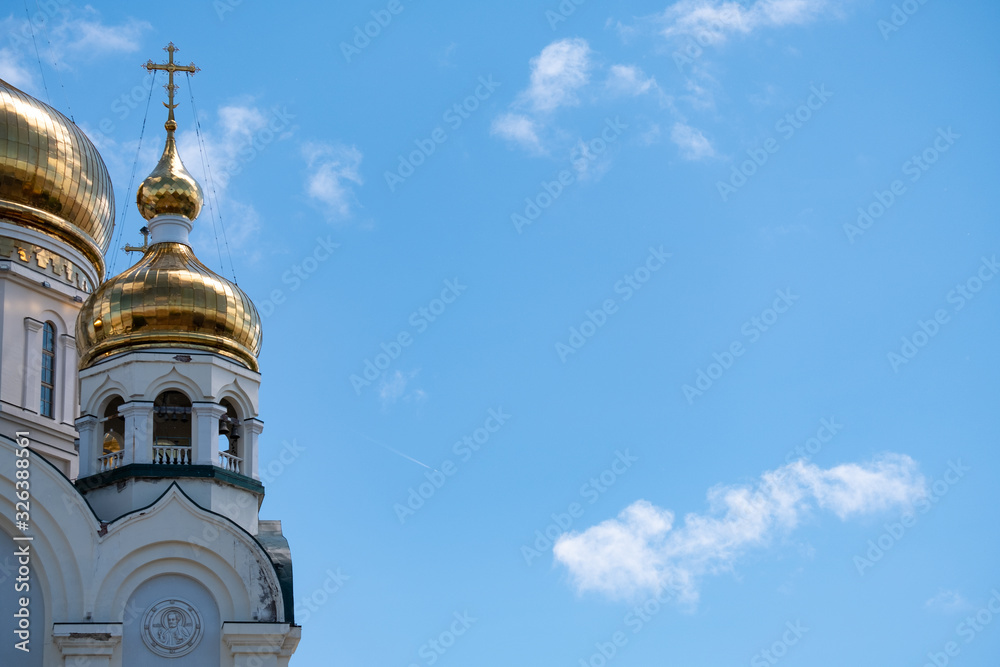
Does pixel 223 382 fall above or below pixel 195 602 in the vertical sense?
above

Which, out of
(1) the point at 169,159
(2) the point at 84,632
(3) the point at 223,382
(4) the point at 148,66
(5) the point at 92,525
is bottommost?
(2) the point at 84,632

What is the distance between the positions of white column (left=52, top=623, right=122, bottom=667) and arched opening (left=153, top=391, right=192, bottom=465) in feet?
7.19

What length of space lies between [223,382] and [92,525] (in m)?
2.36

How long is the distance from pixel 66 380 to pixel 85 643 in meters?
5.05

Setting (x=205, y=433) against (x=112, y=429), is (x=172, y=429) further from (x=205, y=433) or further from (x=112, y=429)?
(x=205, y=433)

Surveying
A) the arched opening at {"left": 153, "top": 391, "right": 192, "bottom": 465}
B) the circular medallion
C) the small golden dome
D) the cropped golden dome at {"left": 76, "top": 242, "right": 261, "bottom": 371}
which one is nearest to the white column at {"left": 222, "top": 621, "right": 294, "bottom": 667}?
the circular medallion

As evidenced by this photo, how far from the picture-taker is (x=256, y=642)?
17047 mm

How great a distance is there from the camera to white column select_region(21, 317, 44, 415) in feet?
66.1

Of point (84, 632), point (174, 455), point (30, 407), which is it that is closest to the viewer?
point (84, 632)

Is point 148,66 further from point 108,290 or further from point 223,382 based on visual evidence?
point 223,382

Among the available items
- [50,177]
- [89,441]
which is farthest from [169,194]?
[89,441]

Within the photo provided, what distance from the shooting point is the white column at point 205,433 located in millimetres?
18188

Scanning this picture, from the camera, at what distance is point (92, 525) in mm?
17359

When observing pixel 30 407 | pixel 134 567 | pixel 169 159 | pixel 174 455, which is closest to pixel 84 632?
pixel 134 567
